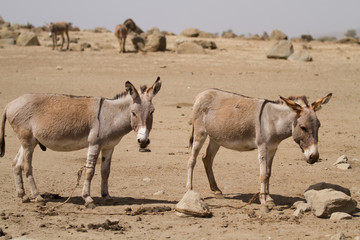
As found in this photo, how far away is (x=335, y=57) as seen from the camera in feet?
88.4

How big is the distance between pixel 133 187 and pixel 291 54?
1876 centimetres

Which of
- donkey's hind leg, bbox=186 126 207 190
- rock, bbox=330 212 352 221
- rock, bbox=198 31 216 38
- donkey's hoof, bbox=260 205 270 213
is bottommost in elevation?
donkey's hoof, bbox=260 205 270 213

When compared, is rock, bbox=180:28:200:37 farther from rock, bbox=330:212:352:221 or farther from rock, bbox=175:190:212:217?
rock, bbox=330:212:352:221

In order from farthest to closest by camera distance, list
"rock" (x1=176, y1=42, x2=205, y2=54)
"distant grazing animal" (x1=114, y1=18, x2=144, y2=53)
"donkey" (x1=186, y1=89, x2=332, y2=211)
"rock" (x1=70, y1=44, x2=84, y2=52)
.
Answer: "rock" (x1=70, y1=44, x2=84, y2=52) → "distant grazing animal" (x1=114, y1=18, x2=144, y2=53) → "rock" (x1=176, y1=42, x2=205, y2=54) → "donkey" (x1=186, y1=89, x2=332, y2=211)

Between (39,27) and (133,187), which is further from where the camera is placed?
(39,27)

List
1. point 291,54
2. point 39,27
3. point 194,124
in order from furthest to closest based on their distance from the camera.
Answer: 1. point 39,27
2. point 291,54
3. point 194,124

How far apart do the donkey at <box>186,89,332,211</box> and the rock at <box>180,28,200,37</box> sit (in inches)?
1188

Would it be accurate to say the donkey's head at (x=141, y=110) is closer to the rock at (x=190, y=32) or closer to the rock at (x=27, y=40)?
the rock at (x=27, y=40)

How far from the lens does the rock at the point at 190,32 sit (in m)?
38.6

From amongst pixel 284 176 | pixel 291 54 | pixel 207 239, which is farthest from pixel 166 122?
pixel 291 54

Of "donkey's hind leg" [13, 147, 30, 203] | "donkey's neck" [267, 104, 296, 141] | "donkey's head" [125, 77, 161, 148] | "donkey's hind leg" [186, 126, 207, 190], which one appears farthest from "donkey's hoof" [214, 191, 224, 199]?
"donkey's hind leg" [13, 147, 30, 203]

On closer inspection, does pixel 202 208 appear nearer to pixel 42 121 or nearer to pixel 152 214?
pixel 152 214

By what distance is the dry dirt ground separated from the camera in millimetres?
7180

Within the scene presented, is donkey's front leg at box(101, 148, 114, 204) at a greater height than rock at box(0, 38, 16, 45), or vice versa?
rock at box(0, 38, 16, 45)
